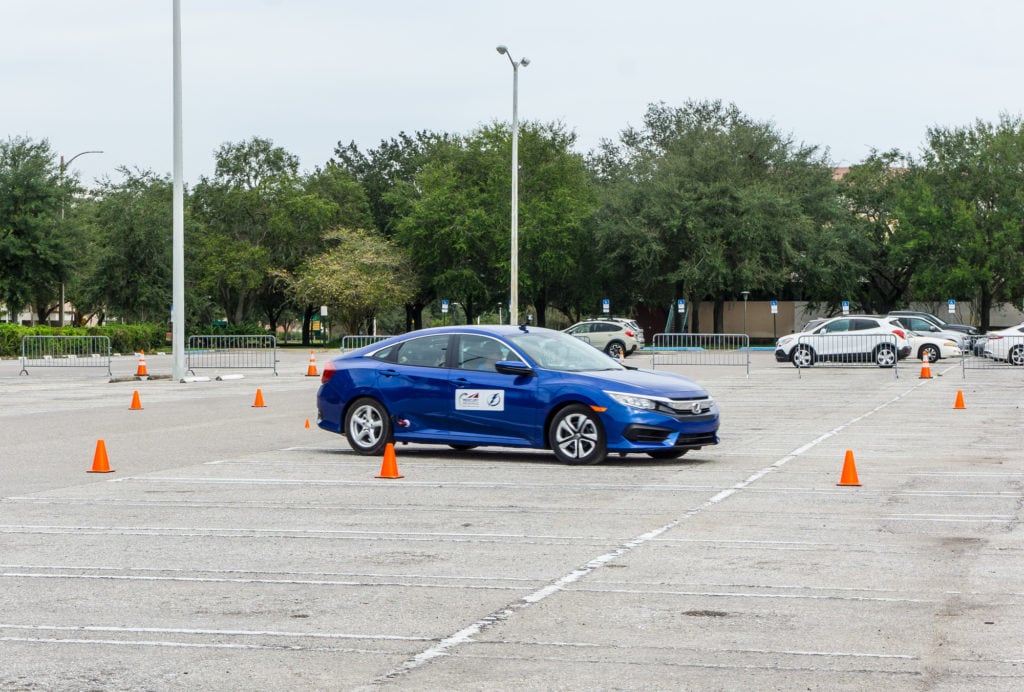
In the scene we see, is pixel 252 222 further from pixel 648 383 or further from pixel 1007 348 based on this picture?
pixel 648 383

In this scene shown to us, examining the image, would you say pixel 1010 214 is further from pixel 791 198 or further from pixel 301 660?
pixel 301 660

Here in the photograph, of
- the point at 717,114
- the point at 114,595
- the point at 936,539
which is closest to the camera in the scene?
the point at 114,595

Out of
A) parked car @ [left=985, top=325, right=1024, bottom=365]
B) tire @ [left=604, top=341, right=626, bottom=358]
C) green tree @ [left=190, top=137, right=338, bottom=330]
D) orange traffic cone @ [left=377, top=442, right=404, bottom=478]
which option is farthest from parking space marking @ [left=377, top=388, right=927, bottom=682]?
green tree @ [left=190, top=137, right=338, bottom=330]

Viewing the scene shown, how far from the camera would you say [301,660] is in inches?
257

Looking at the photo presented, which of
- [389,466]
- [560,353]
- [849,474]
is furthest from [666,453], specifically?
[389,466]

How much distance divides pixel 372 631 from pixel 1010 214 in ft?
243

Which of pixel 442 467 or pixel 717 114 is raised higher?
pixel 717 114

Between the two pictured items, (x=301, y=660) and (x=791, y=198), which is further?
(x=791, y=198)

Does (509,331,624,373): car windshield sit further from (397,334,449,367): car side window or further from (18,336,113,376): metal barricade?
(18,336,113,376): metal barricade

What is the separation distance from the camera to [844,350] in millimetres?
42250

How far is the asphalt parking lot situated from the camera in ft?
21.1

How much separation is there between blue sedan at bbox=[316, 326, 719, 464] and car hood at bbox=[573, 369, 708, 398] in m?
0.01

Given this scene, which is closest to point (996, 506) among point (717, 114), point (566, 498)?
point (566, 498)

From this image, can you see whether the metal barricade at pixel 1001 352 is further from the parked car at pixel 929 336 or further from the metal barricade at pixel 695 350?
the metal barricade at pixel 695 350
